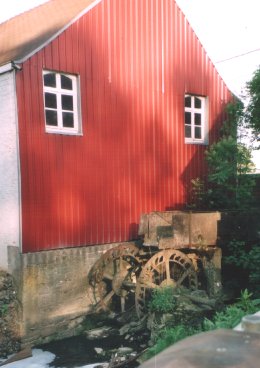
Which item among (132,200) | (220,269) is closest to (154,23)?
(132,200)

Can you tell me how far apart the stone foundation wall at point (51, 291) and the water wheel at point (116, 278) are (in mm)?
238

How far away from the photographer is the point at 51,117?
28.1 feet

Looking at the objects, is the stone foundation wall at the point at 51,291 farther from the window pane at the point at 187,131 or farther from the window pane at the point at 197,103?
the window pane at the point at 197,103

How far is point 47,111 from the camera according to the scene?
8516 millimetres

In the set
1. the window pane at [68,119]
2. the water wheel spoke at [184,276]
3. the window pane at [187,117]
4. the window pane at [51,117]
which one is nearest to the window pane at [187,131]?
the window pane at [187,117]

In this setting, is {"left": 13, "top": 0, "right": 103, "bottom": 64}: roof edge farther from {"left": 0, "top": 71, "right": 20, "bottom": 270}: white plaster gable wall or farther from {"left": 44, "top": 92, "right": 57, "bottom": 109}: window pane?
{"left": 44, "top": 92, "right": 57, "bottom": 109}: window pane

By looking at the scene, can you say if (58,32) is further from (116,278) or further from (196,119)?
(116,278)

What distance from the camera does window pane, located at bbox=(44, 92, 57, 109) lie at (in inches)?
335

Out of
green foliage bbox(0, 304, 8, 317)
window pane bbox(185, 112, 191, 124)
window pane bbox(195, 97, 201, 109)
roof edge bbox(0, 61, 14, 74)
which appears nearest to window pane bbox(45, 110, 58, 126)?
roof edge bbox(0, 61, 14, 74)

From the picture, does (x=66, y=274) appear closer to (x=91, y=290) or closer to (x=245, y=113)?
(x=91, y=290)

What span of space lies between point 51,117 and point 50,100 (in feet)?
1.25

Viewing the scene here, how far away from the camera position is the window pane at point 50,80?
8.47m

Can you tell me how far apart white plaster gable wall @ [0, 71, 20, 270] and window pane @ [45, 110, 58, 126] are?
2.63ft

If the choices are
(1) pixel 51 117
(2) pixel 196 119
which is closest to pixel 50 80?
(1) pixel 51 117
